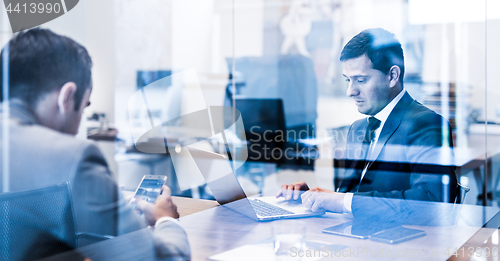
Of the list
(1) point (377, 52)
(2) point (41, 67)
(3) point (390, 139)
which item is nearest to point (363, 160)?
(3) point (390, 139)

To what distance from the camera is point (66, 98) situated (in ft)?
5.01

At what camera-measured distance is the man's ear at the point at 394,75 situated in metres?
1.71

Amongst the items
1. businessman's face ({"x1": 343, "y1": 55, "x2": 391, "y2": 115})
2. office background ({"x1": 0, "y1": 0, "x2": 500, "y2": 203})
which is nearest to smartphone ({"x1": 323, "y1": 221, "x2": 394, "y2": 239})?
businessman's face ({"x1": 343, "y1": 55, "x2": 391, "y2": 115})

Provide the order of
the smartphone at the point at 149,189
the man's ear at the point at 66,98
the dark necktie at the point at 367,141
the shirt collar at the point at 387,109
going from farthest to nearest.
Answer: the dark necktie at the point at 367,141, the shirt collar at the point at 387,109, the man's ear at the point at 66,98, the smartphone at the point at 149,189

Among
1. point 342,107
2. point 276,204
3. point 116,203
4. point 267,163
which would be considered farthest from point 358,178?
point 267,163

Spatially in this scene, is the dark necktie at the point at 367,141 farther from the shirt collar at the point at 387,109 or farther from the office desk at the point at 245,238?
the office desk at the point at 245,238

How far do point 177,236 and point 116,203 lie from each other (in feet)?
1.51

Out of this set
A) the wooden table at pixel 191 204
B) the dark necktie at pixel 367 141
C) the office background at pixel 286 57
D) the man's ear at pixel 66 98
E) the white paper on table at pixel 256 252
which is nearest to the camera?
the white paper on table at pixel 256 252

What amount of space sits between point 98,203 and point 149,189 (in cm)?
33

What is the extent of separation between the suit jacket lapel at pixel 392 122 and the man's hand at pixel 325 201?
0.47 metres

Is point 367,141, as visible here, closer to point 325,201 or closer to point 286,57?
point 325,201

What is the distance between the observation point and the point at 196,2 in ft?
11.7

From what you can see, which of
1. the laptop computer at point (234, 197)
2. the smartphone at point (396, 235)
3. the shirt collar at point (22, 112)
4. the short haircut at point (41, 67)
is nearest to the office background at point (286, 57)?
the short haircut at point (41, 67)

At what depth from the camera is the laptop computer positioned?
1205 millimetres
